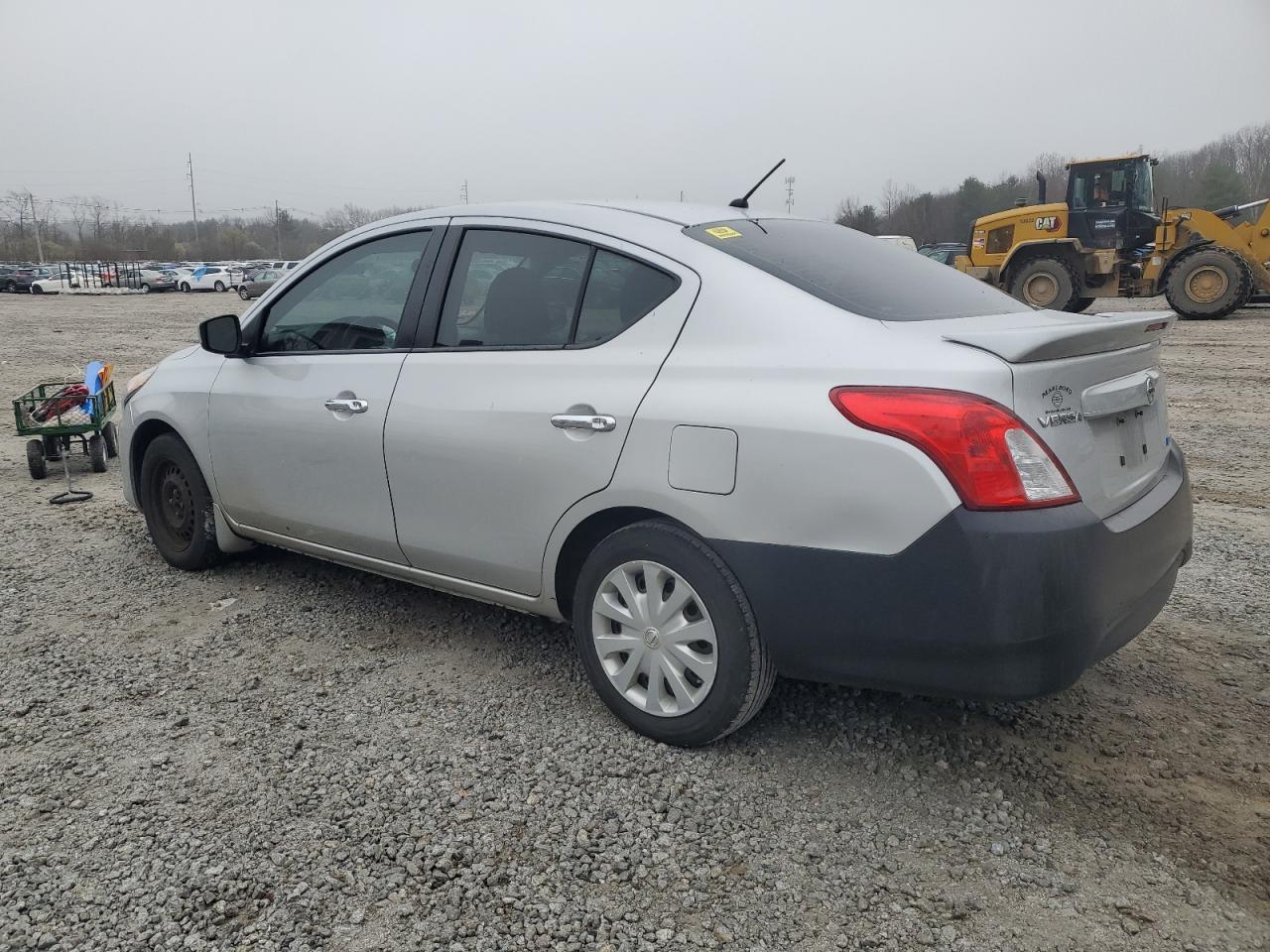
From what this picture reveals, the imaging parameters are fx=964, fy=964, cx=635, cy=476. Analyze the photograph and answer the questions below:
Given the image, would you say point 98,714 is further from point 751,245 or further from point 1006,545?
point 1006,545

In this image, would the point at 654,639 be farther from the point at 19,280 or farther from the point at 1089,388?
the point at 19,280

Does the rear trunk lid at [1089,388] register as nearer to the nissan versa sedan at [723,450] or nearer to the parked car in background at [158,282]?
the nissan versa sedan at [723,450]

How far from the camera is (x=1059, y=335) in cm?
243

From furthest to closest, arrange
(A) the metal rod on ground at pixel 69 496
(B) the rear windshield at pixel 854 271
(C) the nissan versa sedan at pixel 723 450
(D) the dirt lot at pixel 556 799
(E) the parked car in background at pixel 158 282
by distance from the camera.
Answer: (E) the parked car in background at pixel 158 282
(A) the metal rod on ground at pixel 69 496
(B) the rear windshield at pixel 854 271
(C) the nissan versa sedan at pixel 723 450
(D) the dirt lot at pixel 556 799

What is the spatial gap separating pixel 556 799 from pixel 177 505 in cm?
287

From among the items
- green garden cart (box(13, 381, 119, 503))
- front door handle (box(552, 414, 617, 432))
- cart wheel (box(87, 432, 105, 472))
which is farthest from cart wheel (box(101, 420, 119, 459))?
front door handle (box(552, 414, 617, 432))

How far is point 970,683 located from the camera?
2408 mm

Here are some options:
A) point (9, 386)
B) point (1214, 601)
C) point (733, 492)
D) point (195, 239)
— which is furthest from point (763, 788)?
point (195, 239)

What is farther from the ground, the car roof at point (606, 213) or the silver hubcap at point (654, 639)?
the car roof at point (606, 213)

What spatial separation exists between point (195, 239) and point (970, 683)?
111 meters

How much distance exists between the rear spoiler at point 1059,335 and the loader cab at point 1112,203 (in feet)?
58.2

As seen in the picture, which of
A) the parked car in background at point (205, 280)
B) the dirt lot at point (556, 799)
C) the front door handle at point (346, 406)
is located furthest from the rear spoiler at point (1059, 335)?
the parked car in background at point (205, 280)

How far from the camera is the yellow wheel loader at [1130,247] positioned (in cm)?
1758

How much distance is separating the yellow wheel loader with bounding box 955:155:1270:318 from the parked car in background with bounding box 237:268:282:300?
28.1 metres
